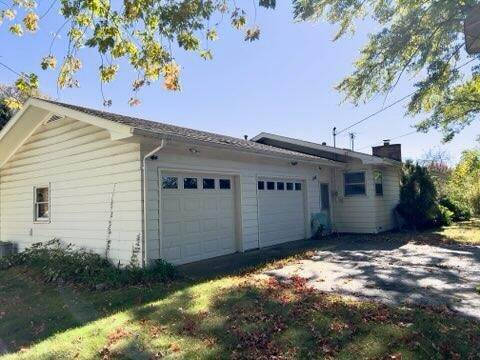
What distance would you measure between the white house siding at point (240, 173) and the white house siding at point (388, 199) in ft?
8.81

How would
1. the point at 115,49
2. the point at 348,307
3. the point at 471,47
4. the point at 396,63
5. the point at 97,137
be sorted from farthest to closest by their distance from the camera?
the point at 396,63 → the point at 97,137 → the point at 115,49 → the point at 348,307 → the point at 471,47

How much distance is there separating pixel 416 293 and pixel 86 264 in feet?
22.4

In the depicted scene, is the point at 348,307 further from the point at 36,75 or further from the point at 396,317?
the point at 36,75

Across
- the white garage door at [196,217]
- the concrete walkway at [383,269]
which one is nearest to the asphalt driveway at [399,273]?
the concrete walkway at [383,269]

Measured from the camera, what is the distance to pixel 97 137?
9.55 m

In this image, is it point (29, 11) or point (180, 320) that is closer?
point (180, 320)

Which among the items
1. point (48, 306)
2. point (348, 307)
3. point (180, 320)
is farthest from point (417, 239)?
point (48, 306)

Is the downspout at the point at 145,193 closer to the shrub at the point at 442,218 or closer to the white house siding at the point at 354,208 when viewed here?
the white house siding at the point at 354,208

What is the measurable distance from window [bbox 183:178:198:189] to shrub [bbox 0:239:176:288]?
7.40 feet

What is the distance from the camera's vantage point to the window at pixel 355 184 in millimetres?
15492

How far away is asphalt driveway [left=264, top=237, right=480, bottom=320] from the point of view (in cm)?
607

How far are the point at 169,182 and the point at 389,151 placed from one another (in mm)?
12169

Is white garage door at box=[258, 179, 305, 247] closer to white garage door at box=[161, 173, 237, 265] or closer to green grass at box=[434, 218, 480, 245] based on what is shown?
white garage door at box=[161, 173, 237, 265]

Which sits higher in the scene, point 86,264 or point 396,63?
point 396,63
